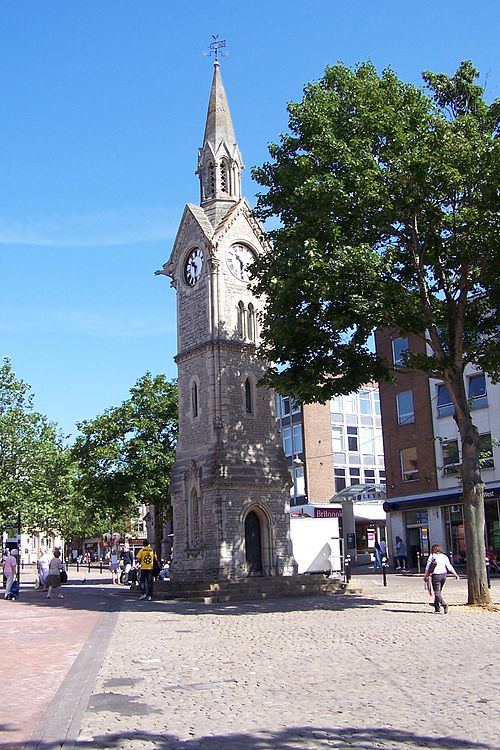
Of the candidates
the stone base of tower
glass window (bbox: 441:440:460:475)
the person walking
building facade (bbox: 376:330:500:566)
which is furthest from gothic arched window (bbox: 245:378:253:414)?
the person walking

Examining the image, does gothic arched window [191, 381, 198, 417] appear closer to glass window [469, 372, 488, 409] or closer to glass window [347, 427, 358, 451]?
glass window [469, 372, 488, 409]

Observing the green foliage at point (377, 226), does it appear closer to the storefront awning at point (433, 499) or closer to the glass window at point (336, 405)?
the storefront awning at point (433, 499)

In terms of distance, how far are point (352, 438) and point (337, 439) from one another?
197 centimetres

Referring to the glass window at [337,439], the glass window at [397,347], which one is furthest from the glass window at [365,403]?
the glass window at [397,347]

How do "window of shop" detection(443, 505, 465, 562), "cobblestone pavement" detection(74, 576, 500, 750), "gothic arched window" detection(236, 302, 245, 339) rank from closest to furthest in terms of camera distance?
"cobblestone pavement" detection(74, 576, 500, 750)
"gothic arched window" detection(236, 302, 245, 339)
"window of shop" detection(443, 505, 465, 562)

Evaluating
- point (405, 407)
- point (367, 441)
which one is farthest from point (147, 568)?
point (367, 441)

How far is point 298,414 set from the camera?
64.4 meters

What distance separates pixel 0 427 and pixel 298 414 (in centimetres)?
2854

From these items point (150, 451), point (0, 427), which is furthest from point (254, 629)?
point (0, 427)

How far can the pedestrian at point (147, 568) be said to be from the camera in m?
26.3

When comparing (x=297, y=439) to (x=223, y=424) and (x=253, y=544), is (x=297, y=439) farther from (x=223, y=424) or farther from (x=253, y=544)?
(x=223, y=424)

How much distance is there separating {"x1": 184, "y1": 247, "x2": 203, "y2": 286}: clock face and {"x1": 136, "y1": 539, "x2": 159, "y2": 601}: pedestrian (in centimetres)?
1268

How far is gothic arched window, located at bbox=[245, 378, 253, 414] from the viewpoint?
110ft

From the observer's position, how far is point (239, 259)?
3503 centimetres
